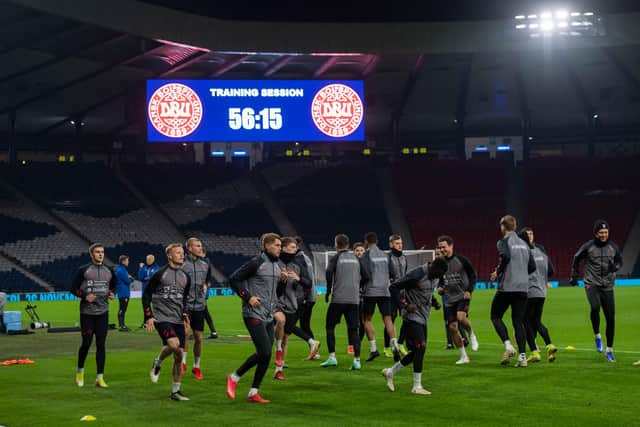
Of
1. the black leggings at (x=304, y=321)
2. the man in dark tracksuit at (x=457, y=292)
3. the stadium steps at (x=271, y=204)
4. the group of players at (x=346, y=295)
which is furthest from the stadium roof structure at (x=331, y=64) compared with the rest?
the man in dark tracksuit at (x=457, y=292)

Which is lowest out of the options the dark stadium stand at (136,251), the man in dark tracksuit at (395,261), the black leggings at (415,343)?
the black leggings at (415,343)

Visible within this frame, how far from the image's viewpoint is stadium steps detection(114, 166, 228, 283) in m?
61.7

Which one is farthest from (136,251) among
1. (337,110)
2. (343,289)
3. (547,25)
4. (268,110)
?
(343,289)

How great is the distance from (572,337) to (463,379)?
8.60 meters

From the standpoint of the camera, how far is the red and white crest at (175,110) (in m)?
Answer: 49.4

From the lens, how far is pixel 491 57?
189ft

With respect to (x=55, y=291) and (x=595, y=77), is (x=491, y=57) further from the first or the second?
(x=55, y=291)

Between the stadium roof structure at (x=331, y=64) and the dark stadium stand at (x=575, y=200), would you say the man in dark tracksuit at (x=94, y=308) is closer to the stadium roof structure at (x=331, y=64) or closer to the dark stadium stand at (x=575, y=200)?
the stadium roof structure at (x=331, y=64)

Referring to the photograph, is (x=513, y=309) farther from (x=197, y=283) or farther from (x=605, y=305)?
(x=197, y=283)

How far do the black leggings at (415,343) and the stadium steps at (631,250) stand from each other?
46.9 meters

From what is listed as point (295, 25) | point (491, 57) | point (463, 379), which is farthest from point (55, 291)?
point (463, 379)

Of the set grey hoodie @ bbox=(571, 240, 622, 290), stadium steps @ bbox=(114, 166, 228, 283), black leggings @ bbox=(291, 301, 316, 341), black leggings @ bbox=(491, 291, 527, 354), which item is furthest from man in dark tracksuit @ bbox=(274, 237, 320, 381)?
stadium steps @ bbox=(114, 166, 228, 283)

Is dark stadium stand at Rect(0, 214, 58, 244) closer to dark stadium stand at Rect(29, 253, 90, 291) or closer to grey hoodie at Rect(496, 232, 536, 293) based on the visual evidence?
dark stadium stand at Rect(29, 253, 90, 291)

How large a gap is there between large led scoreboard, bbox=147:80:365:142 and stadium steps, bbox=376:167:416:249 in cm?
1333
